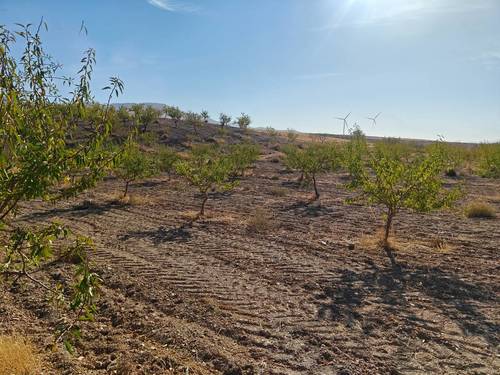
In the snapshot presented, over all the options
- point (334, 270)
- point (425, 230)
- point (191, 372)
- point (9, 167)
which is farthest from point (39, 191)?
point (425, 230)

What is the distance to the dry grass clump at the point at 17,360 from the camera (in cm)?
496

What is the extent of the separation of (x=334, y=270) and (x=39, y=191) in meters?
7.38

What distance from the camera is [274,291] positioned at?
8062mm

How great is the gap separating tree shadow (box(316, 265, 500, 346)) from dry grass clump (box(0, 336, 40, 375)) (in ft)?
14.2

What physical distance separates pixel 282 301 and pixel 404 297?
2.39 m

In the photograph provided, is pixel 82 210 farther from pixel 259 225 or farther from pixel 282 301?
pixel 282 301

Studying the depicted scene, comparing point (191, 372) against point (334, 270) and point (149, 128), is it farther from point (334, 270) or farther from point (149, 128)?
point (149, 128)

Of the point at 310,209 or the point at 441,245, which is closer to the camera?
the point at 441,245

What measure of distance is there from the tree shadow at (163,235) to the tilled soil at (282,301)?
60mm

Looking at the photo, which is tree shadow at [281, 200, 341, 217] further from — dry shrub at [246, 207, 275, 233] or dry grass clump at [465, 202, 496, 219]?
dry grass clump at [465, 202, 496, 219]

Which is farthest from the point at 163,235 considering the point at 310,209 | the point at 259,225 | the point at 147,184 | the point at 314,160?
the point at 147,184

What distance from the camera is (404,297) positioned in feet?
26.0

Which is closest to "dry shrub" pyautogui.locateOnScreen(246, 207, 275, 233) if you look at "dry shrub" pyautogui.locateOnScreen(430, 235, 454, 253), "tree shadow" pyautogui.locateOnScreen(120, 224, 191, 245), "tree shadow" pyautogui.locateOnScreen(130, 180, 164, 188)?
"tree shadow" pyautogui.locateOnScreen(120, 224, 191, 245)

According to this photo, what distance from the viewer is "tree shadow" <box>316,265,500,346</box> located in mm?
6859
